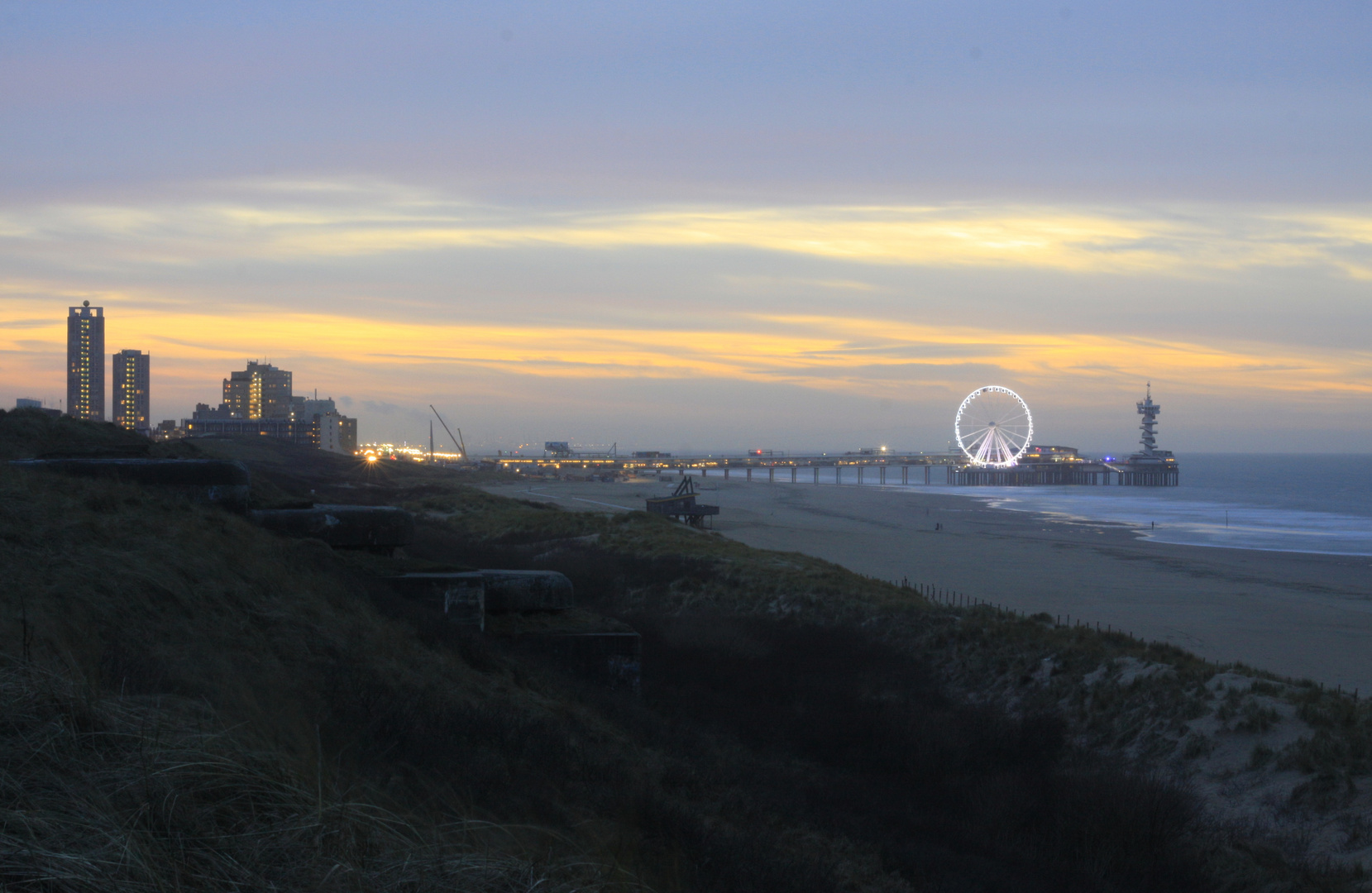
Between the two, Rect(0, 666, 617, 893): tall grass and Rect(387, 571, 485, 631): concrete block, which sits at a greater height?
Rect(0, 666, 617, 893): tall grass

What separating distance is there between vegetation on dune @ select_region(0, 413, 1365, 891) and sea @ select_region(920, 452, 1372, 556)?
46.2 meters

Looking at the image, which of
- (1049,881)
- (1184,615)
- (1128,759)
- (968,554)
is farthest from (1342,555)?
(1049,881)

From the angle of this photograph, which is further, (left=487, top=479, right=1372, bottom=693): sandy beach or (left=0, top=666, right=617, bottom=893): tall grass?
(left=487, top=479, right=1372, bottom=693): sandy beach

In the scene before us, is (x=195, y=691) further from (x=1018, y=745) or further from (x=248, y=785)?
(x=1018, y=745)

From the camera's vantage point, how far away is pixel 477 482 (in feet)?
387

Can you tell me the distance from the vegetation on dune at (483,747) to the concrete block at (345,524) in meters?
1.26

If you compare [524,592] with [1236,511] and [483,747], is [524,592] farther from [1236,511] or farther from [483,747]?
[1236,511]

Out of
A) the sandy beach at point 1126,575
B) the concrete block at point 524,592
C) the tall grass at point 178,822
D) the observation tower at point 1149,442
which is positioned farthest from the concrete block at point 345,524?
the observation tower at point 1149,442

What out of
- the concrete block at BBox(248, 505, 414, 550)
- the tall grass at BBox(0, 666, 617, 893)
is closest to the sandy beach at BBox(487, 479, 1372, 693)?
the concrete block at BBox(248, 505, 414, 550)

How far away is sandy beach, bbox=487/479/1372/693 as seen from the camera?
24.9 m

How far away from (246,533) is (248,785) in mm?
8325

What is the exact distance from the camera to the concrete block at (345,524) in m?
15.2

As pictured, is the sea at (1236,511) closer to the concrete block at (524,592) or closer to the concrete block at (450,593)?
the concrete block at (524,592)

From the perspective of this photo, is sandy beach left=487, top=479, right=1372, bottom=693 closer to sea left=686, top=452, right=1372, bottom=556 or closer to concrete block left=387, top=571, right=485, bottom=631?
sea left=686, top=452, right=1372, bottom=556
